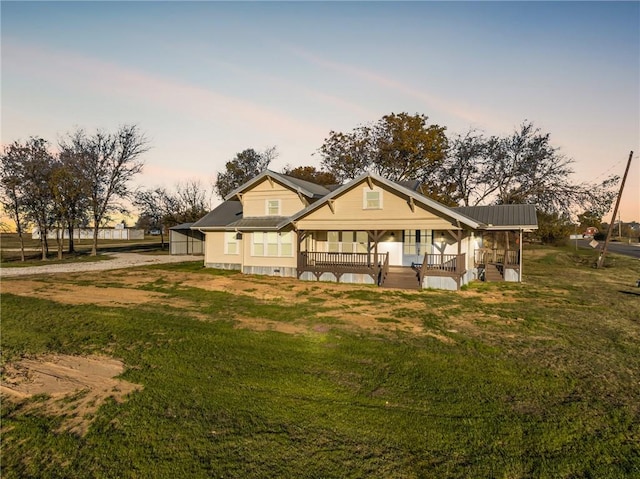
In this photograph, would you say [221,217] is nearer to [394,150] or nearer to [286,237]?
[286,237]

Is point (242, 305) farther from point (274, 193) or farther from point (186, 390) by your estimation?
point (274, 193)

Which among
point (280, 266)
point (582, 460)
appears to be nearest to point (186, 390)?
point (582, 460)

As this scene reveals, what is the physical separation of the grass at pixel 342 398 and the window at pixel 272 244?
399 inches

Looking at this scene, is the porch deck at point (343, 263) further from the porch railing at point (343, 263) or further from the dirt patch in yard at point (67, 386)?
the dirt patch in yard at point (67, 386)

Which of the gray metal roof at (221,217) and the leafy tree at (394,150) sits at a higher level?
the leafy tree at (394,150)

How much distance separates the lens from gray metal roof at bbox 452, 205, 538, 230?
18812 millimetres

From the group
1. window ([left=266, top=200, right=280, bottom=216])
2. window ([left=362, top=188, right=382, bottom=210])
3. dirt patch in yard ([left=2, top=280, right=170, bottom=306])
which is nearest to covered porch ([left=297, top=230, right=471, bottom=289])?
window ([left=362, top=188, right=382, bottom=210])

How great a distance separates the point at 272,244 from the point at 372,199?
22.6 ft

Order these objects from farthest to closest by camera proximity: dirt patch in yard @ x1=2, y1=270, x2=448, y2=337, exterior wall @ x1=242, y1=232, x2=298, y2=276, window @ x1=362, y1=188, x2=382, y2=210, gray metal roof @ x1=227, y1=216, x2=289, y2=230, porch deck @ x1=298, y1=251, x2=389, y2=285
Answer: exterior wall @ x1=242, y1=232, x2=298, y2=276, gray metal roof @ x1=227, y1=216, x2=289, y2=230, window @ x1=362, y1=188, x2=382, y2=210, porch deck @ x1=298, y1=251, x2=389, y2=285, dirt patch in yard @ x1=2, y1=270, x2=448, y2=337

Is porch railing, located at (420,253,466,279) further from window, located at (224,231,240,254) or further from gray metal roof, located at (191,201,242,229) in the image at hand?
gray metal roof, located at (191,201,242,229)

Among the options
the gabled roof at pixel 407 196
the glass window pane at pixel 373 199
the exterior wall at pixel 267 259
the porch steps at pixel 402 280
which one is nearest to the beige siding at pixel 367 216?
the glass window pane at pixel 373 199

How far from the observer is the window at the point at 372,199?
1858cm

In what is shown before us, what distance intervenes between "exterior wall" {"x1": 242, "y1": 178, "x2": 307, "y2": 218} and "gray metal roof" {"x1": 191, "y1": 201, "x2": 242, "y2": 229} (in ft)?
6.15

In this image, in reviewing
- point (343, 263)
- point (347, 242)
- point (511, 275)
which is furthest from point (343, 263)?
point (511, 275)
